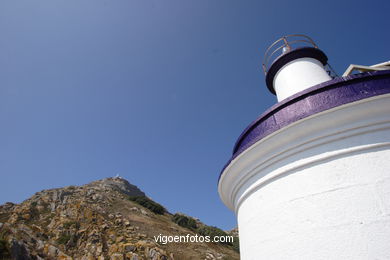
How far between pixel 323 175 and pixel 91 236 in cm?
2200

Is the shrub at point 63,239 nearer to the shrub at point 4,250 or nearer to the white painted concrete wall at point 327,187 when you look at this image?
the shrub at point 4,250

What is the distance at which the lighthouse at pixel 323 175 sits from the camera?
1942mm

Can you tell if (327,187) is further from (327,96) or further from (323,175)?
(327,96)

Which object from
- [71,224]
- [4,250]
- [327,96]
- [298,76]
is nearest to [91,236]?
[71,224]

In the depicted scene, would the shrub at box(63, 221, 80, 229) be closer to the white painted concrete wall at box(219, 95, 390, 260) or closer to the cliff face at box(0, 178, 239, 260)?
the cliff face at box(0, 178, 239, 260)

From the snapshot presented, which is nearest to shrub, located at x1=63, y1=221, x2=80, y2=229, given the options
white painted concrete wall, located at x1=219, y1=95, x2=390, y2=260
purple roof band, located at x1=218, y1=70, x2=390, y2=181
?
white painted concrete wall, located at x1=219, y1=95, x2=390, y2=260

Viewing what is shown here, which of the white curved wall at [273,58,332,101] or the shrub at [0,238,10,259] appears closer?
the white curved wall at [273,58,332,101]

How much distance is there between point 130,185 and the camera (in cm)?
5669

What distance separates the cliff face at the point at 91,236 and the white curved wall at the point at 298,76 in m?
A: 15.0

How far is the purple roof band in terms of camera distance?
232 centimetres

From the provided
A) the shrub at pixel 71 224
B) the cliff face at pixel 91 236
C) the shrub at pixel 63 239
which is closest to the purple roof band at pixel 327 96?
the cliff face at pixel 91 236

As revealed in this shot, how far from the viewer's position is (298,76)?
4.79 metres

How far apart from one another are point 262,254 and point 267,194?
2.23 ft

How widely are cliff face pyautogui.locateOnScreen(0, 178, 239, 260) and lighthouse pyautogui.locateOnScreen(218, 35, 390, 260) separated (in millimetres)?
15380
